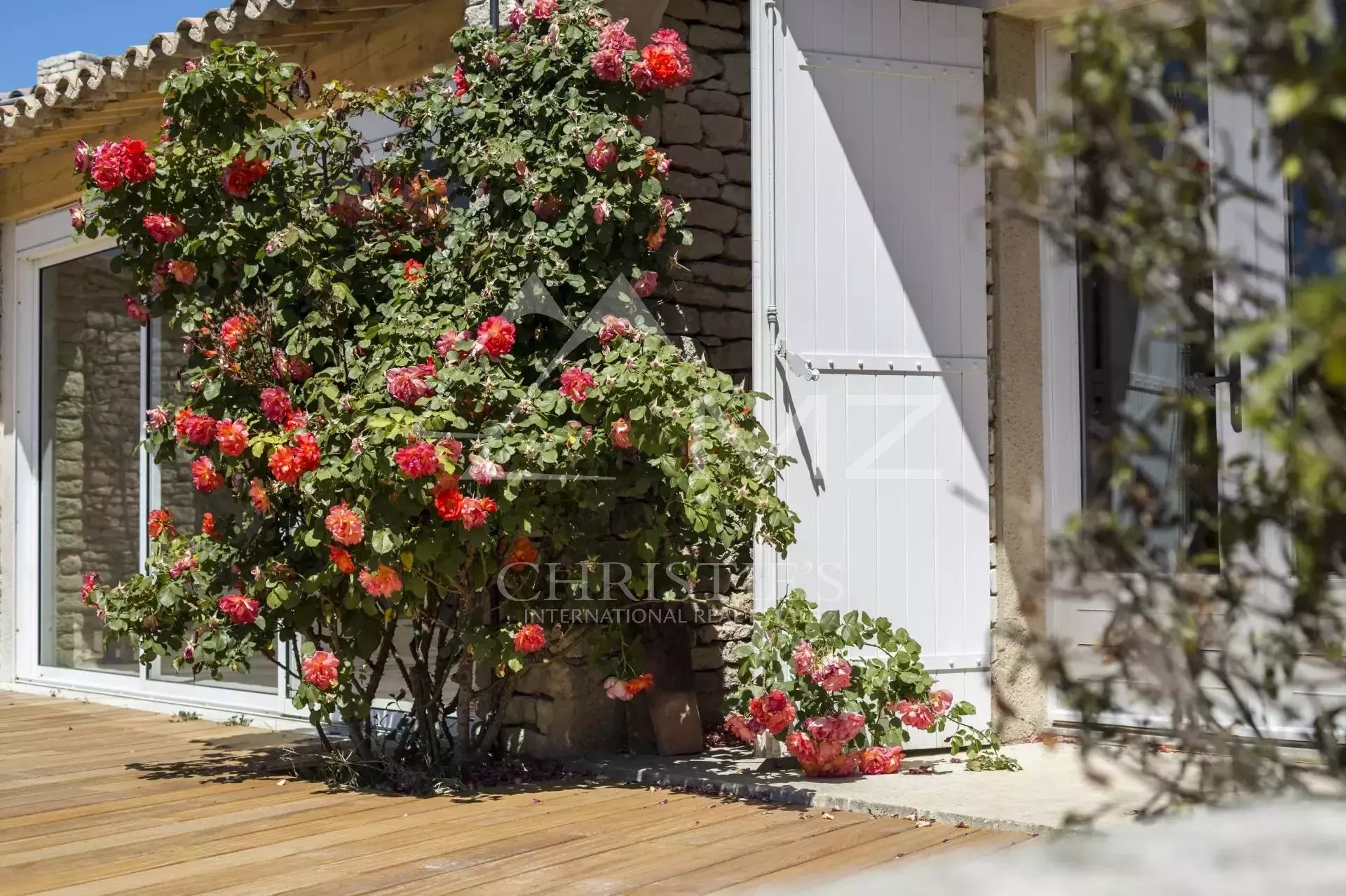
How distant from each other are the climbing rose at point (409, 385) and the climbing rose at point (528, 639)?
74 centimetres

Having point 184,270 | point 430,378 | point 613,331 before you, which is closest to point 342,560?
point 430,378

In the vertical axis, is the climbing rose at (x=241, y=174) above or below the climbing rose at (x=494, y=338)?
above

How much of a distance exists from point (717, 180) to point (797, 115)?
637mm

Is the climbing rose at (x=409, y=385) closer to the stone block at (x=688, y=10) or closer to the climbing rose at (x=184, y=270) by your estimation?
the climbing rose at (x=184, y=270)

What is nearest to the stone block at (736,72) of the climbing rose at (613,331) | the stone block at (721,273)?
the stone block at (721,273)

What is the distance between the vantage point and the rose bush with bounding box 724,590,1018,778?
13.7ft

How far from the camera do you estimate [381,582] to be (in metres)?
4.02

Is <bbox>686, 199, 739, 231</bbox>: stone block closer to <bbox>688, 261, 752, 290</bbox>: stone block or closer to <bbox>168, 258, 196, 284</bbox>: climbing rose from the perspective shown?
<bbox>688, 261, 752, 290</bbox>: stone block

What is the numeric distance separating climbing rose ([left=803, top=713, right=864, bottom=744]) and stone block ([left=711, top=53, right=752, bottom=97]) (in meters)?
2.38

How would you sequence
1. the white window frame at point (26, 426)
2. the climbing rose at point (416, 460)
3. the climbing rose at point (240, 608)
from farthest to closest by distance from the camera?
the white window frame at point (26, 426) < the climbing rose at point (240, 608) < the climbing rose at point (416, 460)

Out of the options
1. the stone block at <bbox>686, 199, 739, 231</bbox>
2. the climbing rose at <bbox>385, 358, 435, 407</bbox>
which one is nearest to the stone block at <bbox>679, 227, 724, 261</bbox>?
the stone block at <bbox>686, 199, 739, 231</bbox>

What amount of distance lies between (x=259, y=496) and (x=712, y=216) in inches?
74.9

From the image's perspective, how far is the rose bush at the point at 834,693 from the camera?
4.17m

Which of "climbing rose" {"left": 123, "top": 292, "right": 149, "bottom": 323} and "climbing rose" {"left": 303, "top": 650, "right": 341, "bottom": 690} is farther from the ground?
"climbing rose" {"left": 123, "top": 292, "right": 149, "bottom": 323}
